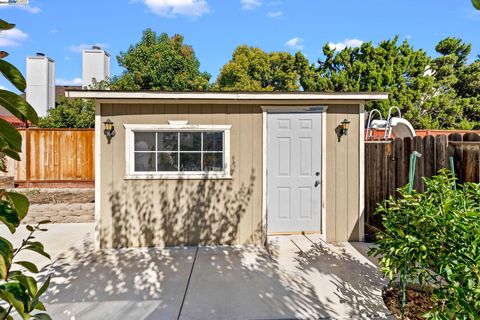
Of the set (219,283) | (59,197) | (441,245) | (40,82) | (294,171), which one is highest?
(40,82)

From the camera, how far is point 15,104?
0.68 metres

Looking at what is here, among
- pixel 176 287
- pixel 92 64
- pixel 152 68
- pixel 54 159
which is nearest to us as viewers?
pixel 176 287

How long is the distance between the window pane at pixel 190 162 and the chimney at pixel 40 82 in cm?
1490

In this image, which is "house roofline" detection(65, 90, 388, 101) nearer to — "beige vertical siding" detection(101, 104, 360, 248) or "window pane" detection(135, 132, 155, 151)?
"beige vertical siding" detection(101, 104, 360, 248)

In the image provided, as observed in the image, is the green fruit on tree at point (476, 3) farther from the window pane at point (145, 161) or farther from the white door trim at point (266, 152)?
the window pane at point (145, 161)

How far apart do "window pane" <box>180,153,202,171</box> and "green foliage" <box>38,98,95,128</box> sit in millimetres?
7732

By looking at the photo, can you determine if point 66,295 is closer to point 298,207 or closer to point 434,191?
point 298,207

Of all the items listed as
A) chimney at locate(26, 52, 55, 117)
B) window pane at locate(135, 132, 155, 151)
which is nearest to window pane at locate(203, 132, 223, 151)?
window pane at locate(135, 132, 155, 151)

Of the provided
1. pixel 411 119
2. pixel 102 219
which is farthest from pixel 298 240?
pixel 411 119

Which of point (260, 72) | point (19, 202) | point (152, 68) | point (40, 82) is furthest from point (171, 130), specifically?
point (40, 82)

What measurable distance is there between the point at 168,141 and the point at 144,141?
0.38m

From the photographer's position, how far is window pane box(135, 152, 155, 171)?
4.41m

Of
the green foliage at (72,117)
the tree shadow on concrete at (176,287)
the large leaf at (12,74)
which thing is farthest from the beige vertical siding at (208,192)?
the green foliage at (72,117)

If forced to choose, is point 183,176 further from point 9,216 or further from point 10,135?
point 10,135
